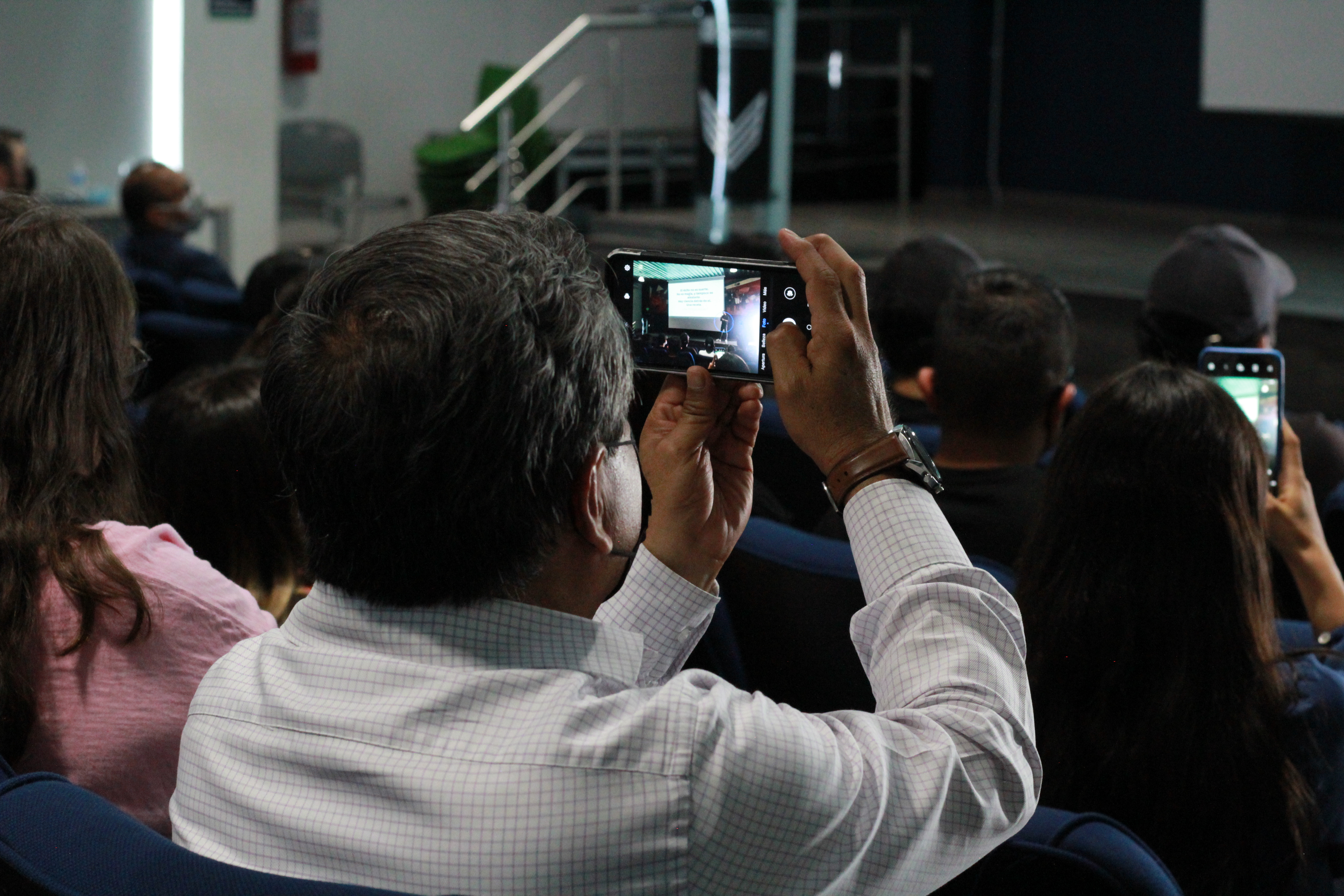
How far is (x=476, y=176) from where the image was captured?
343 inches

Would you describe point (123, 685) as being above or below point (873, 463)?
below

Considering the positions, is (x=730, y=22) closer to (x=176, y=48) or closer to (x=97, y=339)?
(x=176, y=48)

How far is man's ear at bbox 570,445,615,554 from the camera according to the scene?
85 centimetres

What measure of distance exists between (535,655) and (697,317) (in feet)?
1.04

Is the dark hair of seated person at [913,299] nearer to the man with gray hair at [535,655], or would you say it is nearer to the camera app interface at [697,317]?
the camera app interface at [697,317]

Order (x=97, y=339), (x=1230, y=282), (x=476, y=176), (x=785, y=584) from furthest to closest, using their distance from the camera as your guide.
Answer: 1. (x=476, y=176)
2. (x=1230, y=282)
3. (x=785, y=584)
4. (x=97, y=339)

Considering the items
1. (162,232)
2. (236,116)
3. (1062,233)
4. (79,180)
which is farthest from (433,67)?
(162,232)

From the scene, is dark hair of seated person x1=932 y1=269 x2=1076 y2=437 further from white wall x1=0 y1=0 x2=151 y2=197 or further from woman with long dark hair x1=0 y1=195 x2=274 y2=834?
white wall x1=0 y1=0 x2=151 y2=197

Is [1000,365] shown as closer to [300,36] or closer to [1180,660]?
[1180,660]

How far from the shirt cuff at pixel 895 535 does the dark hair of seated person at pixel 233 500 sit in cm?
103

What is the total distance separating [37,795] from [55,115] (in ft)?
22.6

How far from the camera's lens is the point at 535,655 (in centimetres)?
83

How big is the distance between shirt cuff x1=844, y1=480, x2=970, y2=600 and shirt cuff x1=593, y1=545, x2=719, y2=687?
0.15 metres

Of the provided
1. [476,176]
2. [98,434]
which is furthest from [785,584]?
[476,176]
